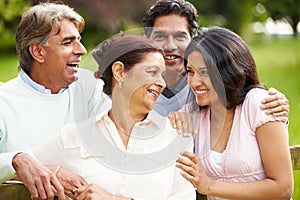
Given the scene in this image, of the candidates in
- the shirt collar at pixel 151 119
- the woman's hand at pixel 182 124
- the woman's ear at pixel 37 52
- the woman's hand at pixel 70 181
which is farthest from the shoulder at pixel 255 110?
the woman's ear at pixel 37 52

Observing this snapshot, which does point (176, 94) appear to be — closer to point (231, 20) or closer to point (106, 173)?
point (106, 173)

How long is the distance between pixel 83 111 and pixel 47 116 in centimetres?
15

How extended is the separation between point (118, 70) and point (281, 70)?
40.1 ft

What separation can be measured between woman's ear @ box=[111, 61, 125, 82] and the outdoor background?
2356 millimetres

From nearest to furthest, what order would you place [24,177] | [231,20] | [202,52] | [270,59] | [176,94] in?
[24,177], [202,52], [176,94], [270,59], [231,20]

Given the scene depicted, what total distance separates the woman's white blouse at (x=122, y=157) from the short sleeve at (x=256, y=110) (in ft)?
1.04

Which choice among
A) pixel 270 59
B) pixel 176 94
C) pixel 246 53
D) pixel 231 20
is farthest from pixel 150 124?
pixel 231 20

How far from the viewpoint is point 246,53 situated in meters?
2.76

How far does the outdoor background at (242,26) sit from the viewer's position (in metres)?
11.3

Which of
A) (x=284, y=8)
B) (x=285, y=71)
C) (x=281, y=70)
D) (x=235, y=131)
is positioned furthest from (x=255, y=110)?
(x=281, y=70)

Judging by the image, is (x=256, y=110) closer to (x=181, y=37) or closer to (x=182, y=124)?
(x=182, y=124)

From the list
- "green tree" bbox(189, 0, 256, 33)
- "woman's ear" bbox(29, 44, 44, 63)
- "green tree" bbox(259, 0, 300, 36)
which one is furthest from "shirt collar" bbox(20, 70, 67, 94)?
"green tree" bbox(189, 0, 256, 33)

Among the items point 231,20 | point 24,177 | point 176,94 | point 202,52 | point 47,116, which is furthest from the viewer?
point 231,20

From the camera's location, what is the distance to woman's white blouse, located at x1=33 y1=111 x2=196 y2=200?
2561 millimetres
